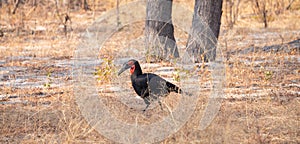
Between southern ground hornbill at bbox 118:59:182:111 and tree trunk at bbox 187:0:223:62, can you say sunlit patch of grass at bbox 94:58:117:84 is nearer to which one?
southern ground hornbill at bbox 118:59:182:111

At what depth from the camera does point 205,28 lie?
362 inches

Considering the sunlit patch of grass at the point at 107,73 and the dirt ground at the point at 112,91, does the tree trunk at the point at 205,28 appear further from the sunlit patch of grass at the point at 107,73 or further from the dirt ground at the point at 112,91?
the sunlit patch of grass at the point at 107,73

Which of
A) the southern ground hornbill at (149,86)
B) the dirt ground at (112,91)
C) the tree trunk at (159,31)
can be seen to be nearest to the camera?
the dirt ground at (112,91)

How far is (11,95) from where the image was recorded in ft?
22.9

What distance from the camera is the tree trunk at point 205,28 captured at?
9.20 m

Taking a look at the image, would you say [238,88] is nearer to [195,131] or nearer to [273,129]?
[273,129]

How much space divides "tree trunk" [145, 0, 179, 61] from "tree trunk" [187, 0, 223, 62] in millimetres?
417

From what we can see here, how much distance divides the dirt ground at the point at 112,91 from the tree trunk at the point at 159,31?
0.75 metres

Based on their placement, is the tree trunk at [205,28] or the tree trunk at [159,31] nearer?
the tree trunk at [205,28]

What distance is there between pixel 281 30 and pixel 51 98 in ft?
29.6

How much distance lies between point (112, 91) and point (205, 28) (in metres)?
2.69

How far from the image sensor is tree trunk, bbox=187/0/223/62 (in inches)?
362

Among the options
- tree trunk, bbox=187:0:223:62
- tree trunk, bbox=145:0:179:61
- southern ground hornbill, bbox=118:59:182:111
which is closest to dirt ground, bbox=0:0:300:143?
southern ground hornbill, bbox=118:59:182:111

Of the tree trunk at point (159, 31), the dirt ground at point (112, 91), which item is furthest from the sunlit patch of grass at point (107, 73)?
the tree trunk at point (159, 31)
